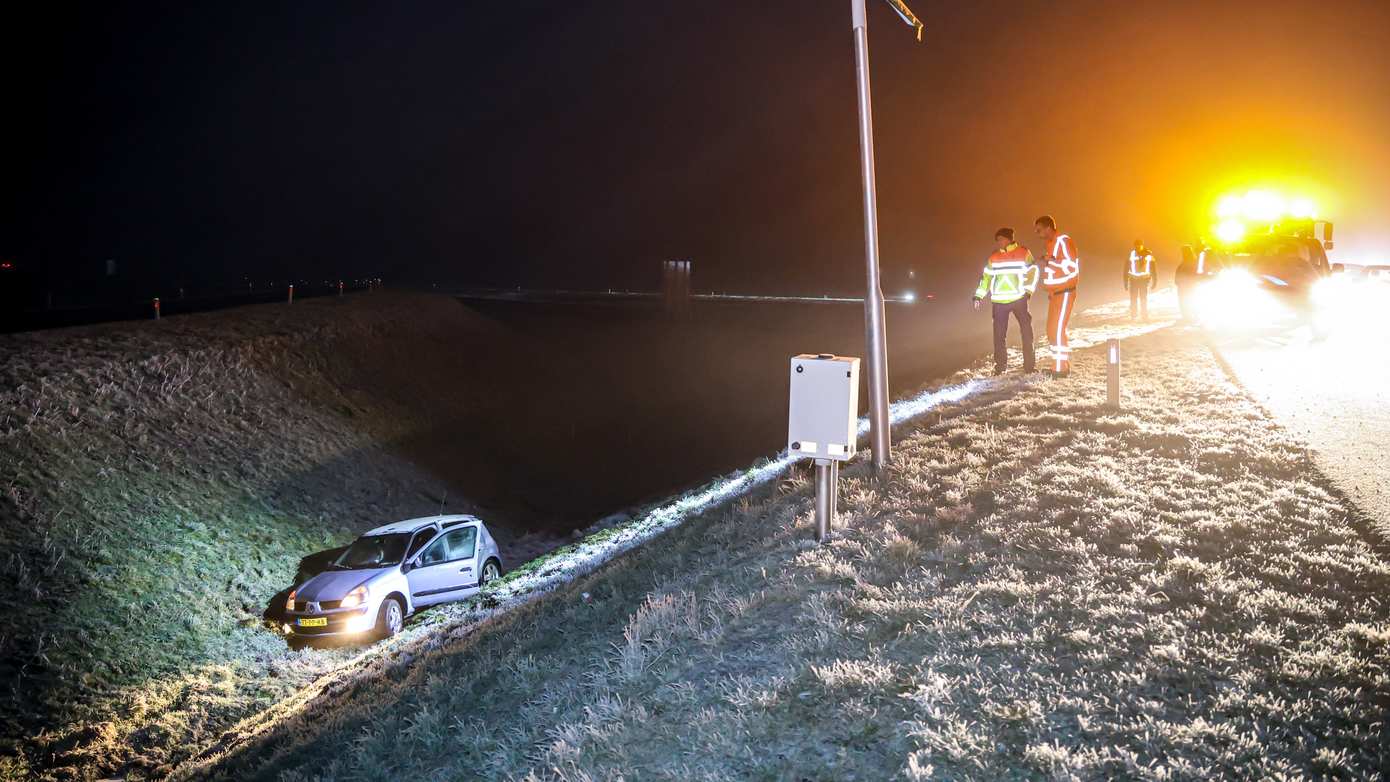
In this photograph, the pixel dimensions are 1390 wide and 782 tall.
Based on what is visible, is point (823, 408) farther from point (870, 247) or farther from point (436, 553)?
point (436, 553)

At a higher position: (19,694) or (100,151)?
(100,151)

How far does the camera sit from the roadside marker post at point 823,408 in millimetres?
6672

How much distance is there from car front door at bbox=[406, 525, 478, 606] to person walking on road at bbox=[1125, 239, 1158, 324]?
17.8m

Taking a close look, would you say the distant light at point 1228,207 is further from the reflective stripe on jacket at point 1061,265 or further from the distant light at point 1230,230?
the reflective stripe on jacket at point 1061,265

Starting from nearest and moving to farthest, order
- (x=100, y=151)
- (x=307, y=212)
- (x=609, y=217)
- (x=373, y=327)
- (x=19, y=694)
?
(x=19, y=694) → (x=373, y=327) → (x=100, y=151) → (x=307, y=212) → (x=609, y=217)

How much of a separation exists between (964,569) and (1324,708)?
7.61 ft

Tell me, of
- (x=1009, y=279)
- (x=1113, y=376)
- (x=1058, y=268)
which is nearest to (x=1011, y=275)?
(x=1009, y=279)

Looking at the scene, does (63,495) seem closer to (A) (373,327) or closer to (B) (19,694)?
(B) (19,694)

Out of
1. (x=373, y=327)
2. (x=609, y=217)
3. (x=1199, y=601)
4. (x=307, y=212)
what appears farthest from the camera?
(x=609, y=217)

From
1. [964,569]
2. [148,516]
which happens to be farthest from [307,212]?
[964,569]

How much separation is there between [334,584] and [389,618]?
Result: 92 centimetres

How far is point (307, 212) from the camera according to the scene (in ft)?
355

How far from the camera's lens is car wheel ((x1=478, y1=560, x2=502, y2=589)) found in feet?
46.7

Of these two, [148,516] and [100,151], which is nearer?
[148,516]
